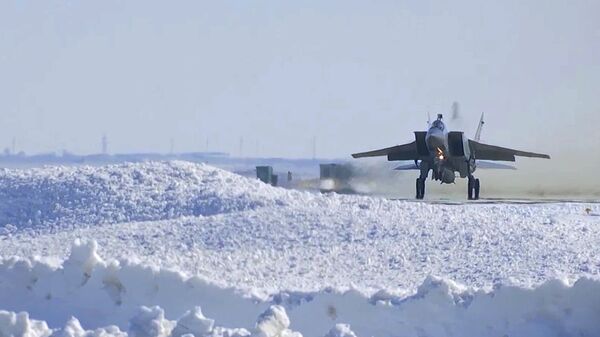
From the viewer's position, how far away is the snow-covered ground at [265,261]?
11.8 meters

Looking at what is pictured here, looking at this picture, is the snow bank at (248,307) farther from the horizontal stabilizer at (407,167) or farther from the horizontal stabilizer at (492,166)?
the horizontal stabilizer at (492,166)

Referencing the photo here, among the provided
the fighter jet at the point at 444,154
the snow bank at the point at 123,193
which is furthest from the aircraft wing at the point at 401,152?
the snow bank at the point at 123,193

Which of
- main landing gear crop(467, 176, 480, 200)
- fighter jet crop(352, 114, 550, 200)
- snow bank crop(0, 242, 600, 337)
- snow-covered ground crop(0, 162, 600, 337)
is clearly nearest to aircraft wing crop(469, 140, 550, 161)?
fighter jet crop(352, 114, 550, 200)

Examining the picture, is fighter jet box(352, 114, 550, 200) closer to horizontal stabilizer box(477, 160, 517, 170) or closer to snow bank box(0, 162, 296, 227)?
horizontal stabilizer box(477, 160, 517, 170)

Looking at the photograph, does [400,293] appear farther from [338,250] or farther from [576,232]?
[576,232]

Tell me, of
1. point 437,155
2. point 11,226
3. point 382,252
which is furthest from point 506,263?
point 437,155

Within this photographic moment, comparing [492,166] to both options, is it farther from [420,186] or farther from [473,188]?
[420,186]

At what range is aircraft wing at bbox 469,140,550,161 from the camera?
148 feet

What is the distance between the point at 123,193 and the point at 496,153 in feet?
79.5

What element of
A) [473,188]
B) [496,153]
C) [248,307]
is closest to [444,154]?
[473,188]

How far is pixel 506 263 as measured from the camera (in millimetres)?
17391

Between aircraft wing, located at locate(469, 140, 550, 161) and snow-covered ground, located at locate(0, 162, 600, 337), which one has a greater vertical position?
aircraft wing, located at locate(469, 140, 550, 161)

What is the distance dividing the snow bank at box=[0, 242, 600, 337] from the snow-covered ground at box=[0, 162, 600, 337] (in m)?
0.01

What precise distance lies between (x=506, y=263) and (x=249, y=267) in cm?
374
